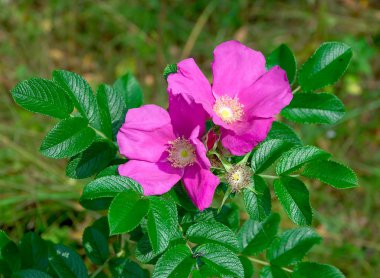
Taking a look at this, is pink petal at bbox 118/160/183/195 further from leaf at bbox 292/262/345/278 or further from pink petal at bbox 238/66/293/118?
leaf at bbox 292/262/345/278

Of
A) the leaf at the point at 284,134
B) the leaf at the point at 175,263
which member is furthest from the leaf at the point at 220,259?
the leaf at the point at 284,134

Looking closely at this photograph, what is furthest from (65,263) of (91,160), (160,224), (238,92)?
(238,92)

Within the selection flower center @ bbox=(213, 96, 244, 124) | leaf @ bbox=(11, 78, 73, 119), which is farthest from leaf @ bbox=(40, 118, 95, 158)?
flower center @ bbox=(213, 96, 244, 124)

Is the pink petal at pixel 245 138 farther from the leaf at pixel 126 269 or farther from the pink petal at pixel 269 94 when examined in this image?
the leaf at pixel 126 269

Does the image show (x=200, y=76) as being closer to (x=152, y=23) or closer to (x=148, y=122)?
(x=148, y=122)

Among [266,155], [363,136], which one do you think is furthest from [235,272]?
[363,136]
